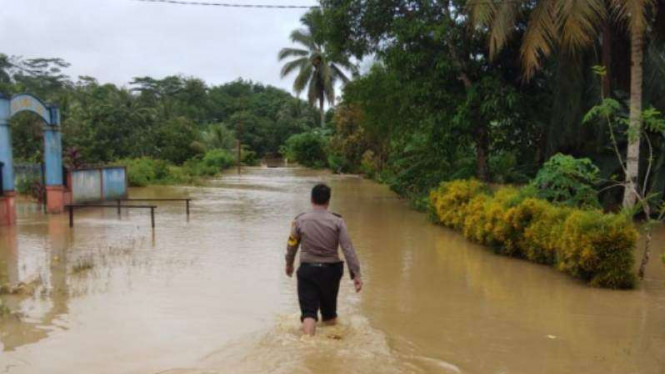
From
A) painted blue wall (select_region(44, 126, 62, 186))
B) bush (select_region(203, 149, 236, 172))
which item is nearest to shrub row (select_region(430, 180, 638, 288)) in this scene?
painted blue wall (select_region(44, 126, 62, 186))

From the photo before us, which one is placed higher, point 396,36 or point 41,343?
point 396,36

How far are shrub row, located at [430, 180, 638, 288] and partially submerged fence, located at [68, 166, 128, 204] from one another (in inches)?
484

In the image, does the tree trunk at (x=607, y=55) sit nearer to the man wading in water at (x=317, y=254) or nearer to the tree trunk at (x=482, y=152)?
the tree trunk at (x=482, y=152)

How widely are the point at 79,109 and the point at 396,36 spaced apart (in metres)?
25.4

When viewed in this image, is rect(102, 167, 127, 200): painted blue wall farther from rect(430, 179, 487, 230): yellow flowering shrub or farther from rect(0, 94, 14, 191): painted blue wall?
rect(430, 179, 487, 230): yellow flowering shrub

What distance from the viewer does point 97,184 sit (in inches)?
887

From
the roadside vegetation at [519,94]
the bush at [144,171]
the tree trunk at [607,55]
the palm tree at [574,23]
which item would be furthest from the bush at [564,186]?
the bush at [144,171]

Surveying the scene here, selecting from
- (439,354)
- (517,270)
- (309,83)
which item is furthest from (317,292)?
(309,83)

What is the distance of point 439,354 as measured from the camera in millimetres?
6141

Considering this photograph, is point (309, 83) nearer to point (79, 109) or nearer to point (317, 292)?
point (79, 109)

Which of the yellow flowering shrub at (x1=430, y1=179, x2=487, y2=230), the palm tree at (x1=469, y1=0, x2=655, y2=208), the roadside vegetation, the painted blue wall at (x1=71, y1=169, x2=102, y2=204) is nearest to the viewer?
the palm tree at (x1=469, y1=0, x2=655, y2=208)

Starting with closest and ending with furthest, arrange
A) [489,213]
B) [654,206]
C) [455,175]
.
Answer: [489,213] < [654,206] < [455,175]

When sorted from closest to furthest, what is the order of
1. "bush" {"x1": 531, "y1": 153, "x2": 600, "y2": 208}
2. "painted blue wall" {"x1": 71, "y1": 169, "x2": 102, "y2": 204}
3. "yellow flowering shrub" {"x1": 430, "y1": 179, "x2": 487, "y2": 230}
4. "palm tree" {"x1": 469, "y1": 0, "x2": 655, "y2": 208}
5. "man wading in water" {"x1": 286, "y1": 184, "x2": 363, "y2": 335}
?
1. "man wading in water" {"x1": 286, "y1": 184, "x2": 363, "y2": 335}
2. "bush" {"x1": 531, "y1": 153, "x2": 600, "y2": 208}
3. "palm tree" {"x1": 469, "y1": 0, "x2": 655, "y2": 208}
4. "yellow flowering shrub" {"x1": 430, "y1": 179, "x2": 487, "y2": 230}
5. "painted blue wall" {"x1": 71, "y1": 169, "x2": 102, "y2": 204}

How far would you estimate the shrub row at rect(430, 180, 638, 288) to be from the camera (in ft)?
29.4
